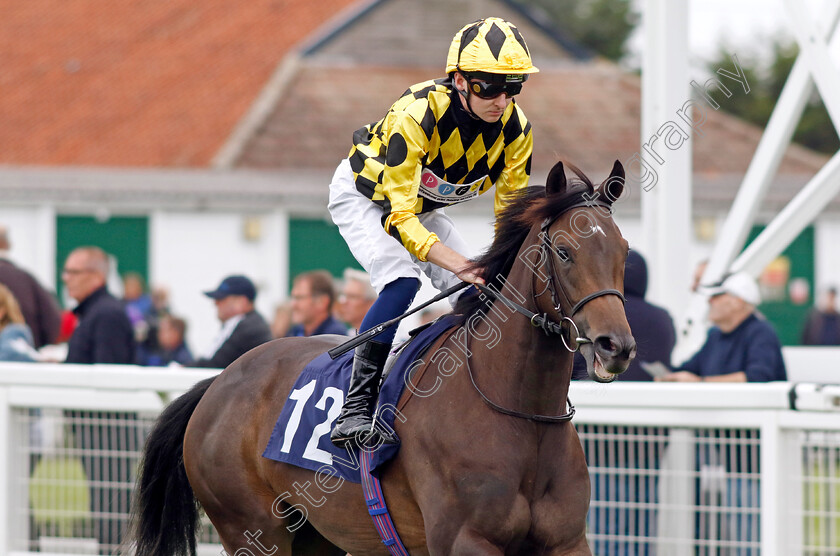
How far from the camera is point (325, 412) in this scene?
12.4ft

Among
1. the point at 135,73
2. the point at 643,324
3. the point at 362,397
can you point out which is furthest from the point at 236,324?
A: the point at 135,73

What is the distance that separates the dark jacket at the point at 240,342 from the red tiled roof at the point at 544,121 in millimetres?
12360

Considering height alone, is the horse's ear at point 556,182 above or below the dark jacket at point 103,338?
above

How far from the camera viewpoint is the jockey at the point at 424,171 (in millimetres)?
3414

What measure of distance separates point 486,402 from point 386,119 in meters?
1.00

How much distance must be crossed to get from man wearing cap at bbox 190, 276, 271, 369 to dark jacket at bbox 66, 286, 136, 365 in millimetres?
442

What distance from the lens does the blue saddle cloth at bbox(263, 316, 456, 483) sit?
3590 mm

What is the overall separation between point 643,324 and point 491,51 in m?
2.17

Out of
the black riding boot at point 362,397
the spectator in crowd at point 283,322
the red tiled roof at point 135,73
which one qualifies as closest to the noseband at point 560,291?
the black riding boot at point 362,397

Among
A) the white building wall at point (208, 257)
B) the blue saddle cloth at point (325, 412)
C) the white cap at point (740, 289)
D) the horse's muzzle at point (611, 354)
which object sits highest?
the white building wall at point (208, 257)

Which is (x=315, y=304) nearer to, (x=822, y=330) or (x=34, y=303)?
(x=34, y=303)

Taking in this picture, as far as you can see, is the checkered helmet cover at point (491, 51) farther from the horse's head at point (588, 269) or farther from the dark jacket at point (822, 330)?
the dark jacket at point (822, 330)

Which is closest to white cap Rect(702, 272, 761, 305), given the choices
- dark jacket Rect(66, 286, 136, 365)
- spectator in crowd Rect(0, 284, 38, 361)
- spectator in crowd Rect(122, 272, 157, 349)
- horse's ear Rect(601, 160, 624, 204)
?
horse's ear Rect(601, 160, 624, 204)

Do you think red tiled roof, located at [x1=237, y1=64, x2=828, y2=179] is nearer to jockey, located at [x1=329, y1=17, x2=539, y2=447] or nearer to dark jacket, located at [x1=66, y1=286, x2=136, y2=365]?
dark jacket, located at [x1=66, y1=286, x2=136, y2=365]
